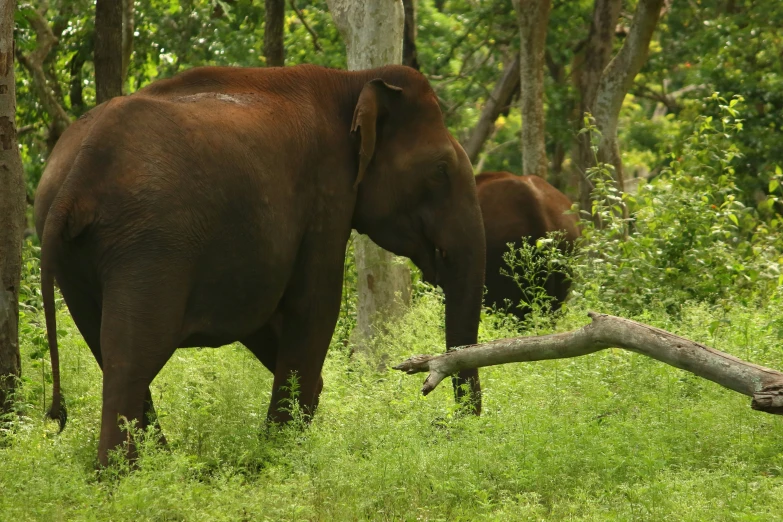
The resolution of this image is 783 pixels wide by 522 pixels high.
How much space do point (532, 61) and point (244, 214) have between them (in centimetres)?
939

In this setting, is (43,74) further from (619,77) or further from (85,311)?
(85,311)

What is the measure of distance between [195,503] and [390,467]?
3.20 ft

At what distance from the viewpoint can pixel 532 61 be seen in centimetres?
1510

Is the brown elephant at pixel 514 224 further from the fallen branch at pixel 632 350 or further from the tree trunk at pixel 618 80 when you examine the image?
the fallen branch at pixel 632 350

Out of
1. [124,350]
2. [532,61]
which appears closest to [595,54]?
[532,61]

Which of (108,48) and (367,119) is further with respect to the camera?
(108,48)

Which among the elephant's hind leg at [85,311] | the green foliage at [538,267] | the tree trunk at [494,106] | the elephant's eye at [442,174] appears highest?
the elephant's eye at [442,174]

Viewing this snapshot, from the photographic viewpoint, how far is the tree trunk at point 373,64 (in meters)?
10.0

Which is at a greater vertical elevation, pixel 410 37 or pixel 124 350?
pixel 124 350

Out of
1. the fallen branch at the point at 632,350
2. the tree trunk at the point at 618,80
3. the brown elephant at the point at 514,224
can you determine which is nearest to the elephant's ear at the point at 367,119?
the fallen branch at the point at 632,350

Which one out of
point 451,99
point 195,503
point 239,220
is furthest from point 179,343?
point 451,99

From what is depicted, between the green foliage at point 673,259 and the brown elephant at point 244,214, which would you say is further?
the green foliage at point 673,259

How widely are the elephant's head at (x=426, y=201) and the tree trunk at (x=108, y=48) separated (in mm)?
3872

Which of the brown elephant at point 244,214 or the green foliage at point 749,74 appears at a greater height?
the brown elephant at point 244,214
